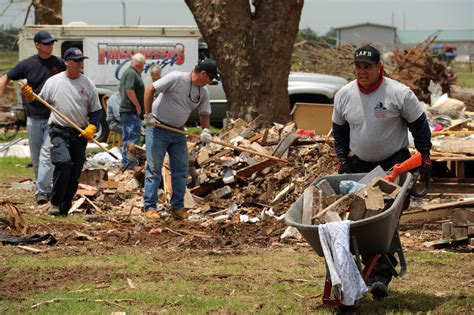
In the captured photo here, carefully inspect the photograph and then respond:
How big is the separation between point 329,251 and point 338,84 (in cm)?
1622

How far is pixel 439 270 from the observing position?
8734 millimetres

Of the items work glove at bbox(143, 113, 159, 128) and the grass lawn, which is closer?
the grass lawn

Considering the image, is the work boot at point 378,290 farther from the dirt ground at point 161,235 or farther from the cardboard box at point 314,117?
the cardboard box at point 314,117

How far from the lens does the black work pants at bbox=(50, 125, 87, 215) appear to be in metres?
11.9

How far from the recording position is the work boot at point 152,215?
1187 cm

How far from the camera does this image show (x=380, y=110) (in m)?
7.54

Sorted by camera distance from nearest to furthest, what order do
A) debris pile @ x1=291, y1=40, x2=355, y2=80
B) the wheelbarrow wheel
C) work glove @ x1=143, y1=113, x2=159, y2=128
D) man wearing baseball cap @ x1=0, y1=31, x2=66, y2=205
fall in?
the wheelbarrow wheel
work glove @ x1=143, y1=113, x2=159, y2=128
man wearing baseball cap @ x1=0, y1=31, x2=66, y2=205
debris pile @ x1=291, y1=40, x2=355, y2=80

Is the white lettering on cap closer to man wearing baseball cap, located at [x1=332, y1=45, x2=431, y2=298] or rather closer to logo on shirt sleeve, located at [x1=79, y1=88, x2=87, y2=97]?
man wearing baseball cap, located at [x1=332, y1=45, x2=431, y2=298]

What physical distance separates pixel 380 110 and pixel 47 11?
21.6 meters

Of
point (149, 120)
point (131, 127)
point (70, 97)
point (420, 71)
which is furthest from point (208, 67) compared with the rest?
point (420, 71)

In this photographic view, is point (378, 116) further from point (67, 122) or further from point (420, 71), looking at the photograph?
point (420, 71)

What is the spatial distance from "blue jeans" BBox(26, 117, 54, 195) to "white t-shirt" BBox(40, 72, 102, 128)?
710 millimetres

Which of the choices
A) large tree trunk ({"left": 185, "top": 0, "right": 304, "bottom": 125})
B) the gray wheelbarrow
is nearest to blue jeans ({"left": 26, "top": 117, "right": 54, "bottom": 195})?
large tree trunk ({"left": 185, "top": 0, "right": 304, "bottom": 125})

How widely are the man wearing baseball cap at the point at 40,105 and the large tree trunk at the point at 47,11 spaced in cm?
1530
